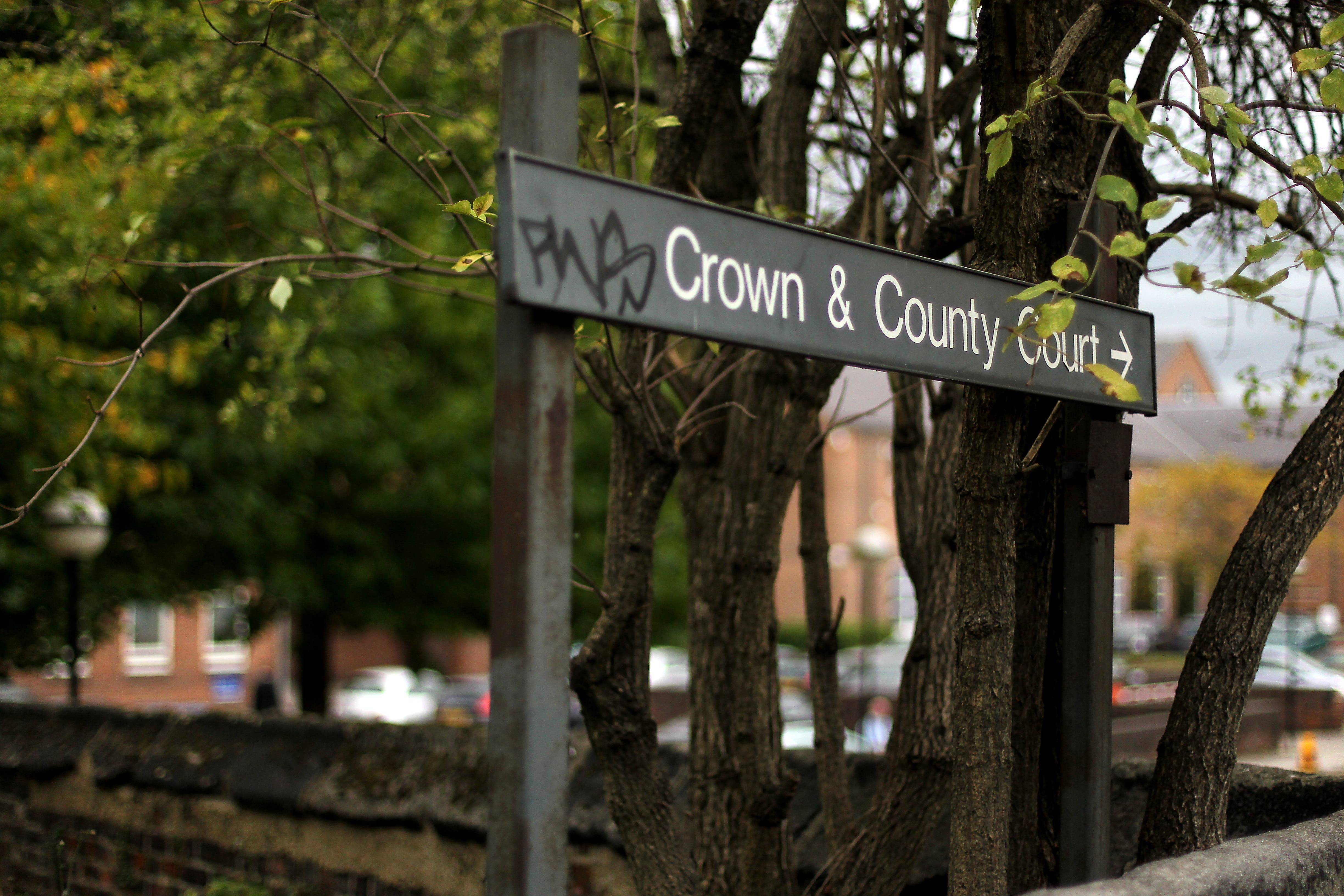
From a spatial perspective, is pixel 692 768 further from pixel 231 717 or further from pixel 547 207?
pixel 547 207

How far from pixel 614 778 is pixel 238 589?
16684mm

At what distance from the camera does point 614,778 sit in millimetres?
3367

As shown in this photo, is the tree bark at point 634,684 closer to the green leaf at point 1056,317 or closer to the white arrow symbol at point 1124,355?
the white arrow symbol at point 1124,355

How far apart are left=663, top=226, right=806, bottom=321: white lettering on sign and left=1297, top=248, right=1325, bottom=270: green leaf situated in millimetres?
875

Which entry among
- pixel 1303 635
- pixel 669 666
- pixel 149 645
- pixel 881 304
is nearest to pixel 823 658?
pixel 881 304

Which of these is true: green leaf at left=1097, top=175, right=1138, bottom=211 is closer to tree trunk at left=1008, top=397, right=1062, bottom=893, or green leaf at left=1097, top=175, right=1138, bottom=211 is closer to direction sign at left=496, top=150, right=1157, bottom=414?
direction sign at left=496, top=150, right=1157, bottom=414

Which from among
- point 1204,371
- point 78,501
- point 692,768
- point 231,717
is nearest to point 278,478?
point 78,501

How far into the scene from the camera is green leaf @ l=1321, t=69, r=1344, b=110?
7.66 ft

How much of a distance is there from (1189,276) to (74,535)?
919 cm

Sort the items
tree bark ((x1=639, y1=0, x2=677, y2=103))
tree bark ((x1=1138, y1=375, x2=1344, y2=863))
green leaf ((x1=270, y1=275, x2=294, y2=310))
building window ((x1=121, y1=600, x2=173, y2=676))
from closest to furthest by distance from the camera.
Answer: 1. tree bark ((x1=1138, y1=375, x2=1344, y2=863))
2. green leaf ((x1=270, y1=275, x2=294, y2=310))
3. tree bark ((x1=639, y1=0, x2=677, y2=103))
4. building window ((x1=121, y1=600, x2=173, y2=676))

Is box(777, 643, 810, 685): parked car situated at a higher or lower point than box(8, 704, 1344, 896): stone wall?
lower

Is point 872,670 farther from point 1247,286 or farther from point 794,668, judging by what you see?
point 1247,286

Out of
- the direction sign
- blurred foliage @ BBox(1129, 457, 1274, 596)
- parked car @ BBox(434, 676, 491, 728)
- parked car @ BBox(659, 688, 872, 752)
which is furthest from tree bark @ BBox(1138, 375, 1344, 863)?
blurred foliage @ BBox(1129, 457, 1274, 596)

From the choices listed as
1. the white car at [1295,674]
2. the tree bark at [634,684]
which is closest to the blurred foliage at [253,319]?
the tree bark at [634,684]
